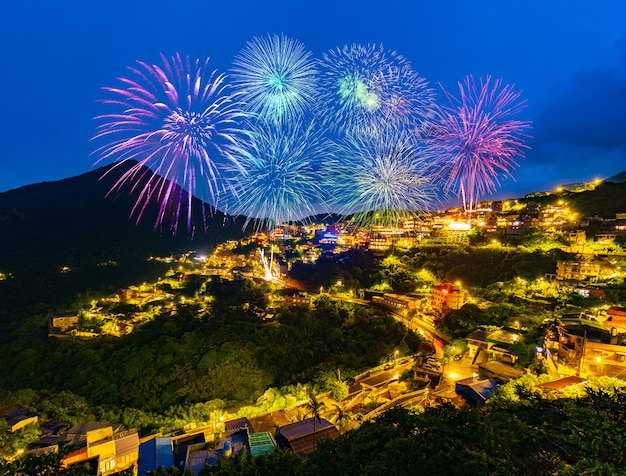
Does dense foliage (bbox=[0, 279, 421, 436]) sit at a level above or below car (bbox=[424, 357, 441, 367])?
below

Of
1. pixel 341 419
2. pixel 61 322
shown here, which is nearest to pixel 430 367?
pixel 341 419

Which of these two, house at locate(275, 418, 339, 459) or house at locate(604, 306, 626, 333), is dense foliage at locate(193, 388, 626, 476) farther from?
house at locate(604, 306, 626, 333)

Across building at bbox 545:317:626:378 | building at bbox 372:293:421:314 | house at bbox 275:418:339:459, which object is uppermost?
building at bbox 545:317:626:378

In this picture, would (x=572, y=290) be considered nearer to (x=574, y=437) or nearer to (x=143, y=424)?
(x=574, y=437)

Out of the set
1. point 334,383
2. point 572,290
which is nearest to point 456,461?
point 334,383

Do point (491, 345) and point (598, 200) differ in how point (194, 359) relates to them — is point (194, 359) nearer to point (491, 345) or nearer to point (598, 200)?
point (491, 345)

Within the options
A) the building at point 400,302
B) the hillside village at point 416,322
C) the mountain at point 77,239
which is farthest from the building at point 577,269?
the mountain at point 77,239

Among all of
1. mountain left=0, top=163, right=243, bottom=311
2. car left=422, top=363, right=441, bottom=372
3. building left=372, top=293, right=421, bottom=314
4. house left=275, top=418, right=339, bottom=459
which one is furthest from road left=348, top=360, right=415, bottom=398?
mountain left=0, top=163, right=243, bottom=311
